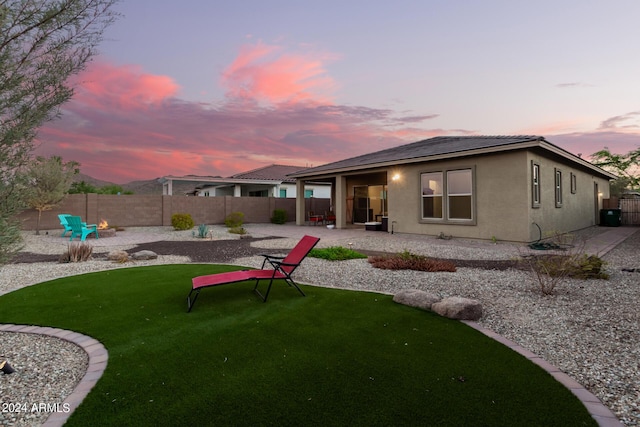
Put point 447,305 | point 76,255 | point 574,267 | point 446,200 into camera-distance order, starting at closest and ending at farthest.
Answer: point 447,305
point 574,267
point 76,255
point 446,200

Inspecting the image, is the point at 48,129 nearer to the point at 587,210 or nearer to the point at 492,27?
the point at 492,27

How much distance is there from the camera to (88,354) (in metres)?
3.01

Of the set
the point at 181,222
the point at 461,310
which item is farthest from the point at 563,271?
the point at 181,222

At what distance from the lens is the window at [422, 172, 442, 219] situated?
12.8m

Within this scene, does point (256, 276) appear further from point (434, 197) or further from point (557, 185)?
point (557, 185)

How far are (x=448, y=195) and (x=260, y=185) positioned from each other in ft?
61.2

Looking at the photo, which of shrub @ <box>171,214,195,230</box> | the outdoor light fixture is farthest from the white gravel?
shrub @ <box>171,214,195,230</box>

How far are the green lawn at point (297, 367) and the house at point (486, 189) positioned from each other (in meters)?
8.34

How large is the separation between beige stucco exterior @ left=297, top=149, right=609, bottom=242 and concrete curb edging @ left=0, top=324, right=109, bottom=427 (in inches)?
364

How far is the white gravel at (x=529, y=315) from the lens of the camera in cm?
254

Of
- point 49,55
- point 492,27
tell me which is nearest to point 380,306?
point 49,55

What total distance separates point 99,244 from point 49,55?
423 inches

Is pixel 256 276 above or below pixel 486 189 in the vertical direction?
below

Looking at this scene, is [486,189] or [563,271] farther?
[486,189]
